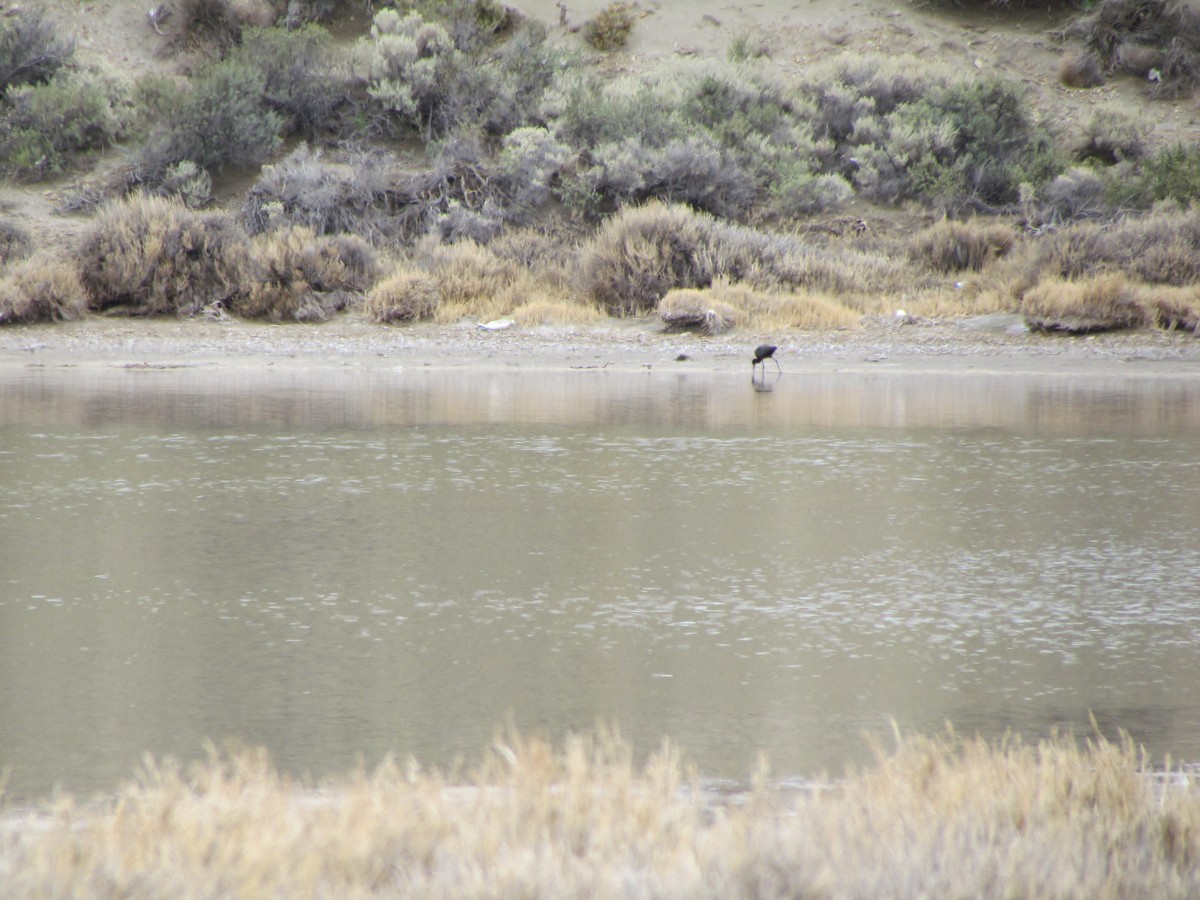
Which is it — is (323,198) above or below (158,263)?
above

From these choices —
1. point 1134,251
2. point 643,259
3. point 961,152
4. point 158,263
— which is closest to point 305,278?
point 158,263

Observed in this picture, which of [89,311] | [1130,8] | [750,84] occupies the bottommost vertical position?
[89,311]

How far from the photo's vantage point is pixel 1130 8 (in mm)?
35062

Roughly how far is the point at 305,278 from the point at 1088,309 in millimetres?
11320

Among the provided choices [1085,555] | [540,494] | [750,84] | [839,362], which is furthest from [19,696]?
[750,84]

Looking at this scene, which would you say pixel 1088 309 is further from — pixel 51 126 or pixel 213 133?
pixel 51 126

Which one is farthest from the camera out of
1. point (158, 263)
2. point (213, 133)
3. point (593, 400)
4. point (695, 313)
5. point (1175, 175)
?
point (213, 133)

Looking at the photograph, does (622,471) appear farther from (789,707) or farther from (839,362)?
(839,362)

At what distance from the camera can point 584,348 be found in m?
19.0

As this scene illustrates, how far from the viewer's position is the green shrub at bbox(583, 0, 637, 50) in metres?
34.9

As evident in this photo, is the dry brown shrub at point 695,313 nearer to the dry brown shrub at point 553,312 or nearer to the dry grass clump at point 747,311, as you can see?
the dry grass clump at point 747,311

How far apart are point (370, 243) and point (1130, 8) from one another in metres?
21.7

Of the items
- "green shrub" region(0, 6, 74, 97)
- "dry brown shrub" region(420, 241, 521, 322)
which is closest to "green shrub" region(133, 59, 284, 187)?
"green shrub" region(0, 6, 74, 97)

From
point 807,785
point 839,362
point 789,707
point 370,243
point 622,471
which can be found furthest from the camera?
point 370,243
